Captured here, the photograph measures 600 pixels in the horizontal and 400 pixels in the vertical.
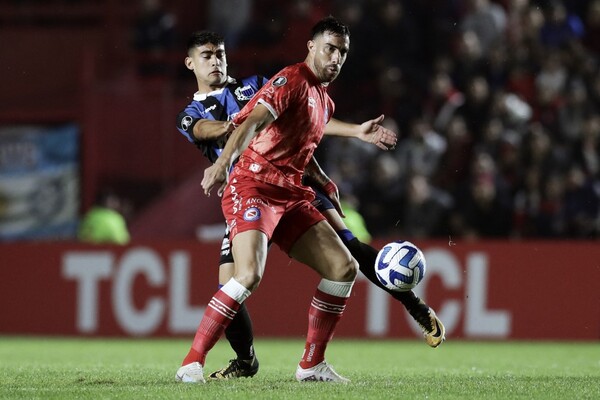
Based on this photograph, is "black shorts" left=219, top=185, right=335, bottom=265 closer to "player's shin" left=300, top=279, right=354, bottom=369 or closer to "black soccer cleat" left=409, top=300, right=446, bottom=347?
"player's shin" left=300, top=279, right=354, bottom=369

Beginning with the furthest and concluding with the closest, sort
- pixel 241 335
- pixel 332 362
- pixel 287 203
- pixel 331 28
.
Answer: pixel 332 362 < pixel 241 335 < pixel 287 203 < pixel 331 28

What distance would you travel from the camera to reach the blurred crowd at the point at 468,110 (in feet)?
40.3

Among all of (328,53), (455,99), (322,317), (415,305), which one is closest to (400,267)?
(415,305)

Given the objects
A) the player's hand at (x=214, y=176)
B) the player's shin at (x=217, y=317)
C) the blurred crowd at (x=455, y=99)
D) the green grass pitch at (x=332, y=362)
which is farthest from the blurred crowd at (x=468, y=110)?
the player's hand at (x=214, y=176)

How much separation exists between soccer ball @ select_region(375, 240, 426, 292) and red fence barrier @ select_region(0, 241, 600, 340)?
4.60m

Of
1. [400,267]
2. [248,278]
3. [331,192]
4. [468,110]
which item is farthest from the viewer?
[468,110]

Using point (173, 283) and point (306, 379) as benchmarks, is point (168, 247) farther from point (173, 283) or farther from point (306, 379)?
point (306, 379)

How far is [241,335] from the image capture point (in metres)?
6.95

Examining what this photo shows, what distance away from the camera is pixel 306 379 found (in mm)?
6625

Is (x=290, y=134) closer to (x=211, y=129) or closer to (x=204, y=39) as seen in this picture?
(x=211, y=129)

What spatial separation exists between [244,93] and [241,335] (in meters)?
1.42

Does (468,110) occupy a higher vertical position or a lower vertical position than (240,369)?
higher

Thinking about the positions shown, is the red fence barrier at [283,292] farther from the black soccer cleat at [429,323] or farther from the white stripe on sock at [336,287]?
the white stripe on sock at [336,287]

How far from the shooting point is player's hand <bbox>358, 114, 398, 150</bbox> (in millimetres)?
6574
